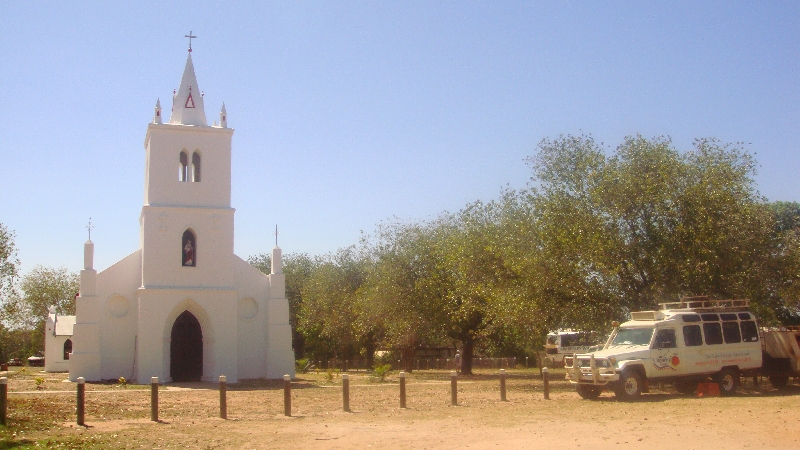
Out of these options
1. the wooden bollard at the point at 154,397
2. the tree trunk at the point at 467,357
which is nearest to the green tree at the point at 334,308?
the tree trunk at the point at 467,357

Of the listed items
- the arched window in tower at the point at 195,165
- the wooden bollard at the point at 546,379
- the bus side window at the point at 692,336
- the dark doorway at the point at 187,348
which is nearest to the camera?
the wooden bollard at the point at 546,379

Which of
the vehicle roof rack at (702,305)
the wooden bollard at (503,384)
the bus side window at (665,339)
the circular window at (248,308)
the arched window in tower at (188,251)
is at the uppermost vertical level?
the arched window in tower at (188,251)

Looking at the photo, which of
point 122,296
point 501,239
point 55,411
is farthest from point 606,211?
point 122,296

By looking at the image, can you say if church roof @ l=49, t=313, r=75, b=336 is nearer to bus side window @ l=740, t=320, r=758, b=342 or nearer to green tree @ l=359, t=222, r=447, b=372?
green tree @ l=359, t=222, r=447, b=372

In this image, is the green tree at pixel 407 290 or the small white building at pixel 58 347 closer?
the green tree at pixel 407 290

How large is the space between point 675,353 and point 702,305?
2.54 meters

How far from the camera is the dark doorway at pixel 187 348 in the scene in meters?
31.9

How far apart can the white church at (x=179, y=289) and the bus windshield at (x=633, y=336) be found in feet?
57.3

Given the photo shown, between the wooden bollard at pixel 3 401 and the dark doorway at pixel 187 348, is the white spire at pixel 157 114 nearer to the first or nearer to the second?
the dark doorway at pixel 187 348

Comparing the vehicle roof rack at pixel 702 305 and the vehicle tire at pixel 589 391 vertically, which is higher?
the vehicle roof rack at pixel 702 305

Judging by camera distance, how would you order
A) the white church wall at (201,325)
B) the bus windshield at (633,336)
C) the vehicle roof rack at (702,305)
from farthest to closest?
1. the white church wall at (201,325)
2. the vehicle roof rack at (702,305)
3. the bus windshield at (633,336)

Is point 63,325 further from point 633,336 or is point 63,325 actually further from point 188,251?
point 633,336

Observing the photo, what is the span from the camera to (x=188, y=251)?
32219mm

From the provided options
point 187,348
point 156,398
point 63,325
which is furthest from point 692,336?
point 63,325
